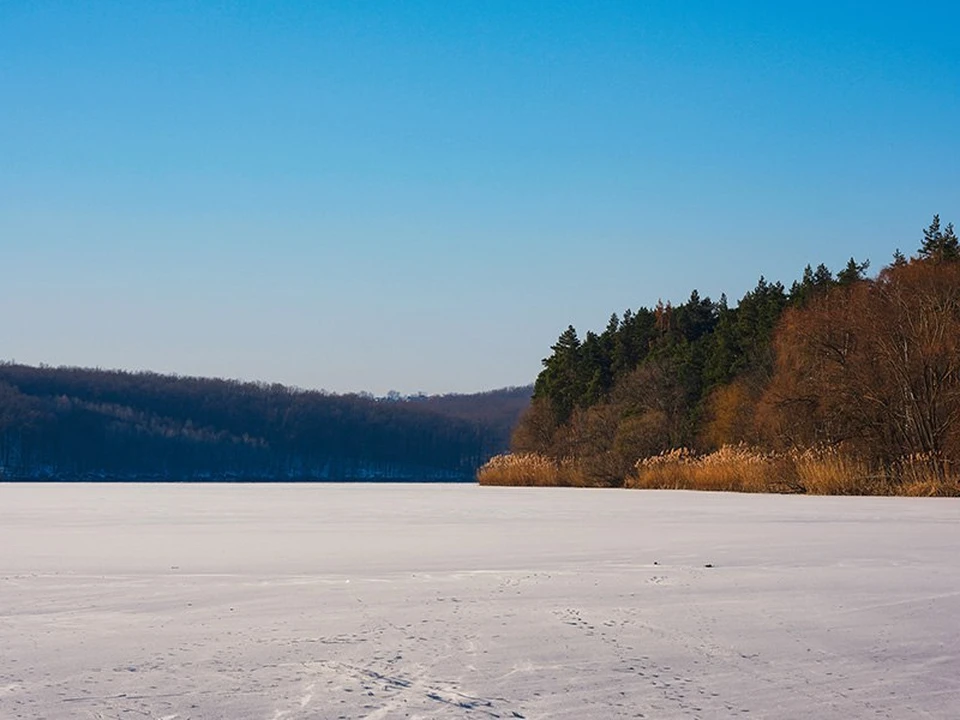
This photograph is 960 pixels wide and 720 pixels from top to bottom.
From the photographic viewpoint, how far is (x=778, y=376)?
23031 millimetres

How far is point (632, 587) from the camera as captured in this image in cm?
617

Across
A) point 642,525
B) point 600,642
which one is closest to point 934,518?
point 642,525

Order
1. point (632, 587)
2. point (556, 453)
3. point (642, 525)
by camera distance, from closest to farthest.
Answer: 1. point (632, 587)
2. point (642, 525)
3. point (556, 453)

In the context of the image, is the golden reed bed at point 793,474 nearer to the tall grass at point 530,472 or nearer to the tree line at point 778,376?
the tree line at point 778,376

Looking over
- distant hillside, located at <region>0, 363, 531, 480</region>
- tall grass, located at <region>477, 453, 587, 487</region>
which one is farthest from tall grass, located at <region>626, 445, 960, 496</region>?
distant hillside, located at <region>0, 363, 531, 480</region>

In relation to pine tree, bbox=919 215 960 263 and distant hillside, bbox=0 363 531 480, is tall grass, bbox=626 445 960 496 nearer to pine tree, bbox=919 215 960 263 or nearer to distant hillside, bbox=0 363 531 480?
pine tree, bbox=919 215 960 263

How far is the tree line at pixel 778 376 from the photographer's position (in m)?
20.6

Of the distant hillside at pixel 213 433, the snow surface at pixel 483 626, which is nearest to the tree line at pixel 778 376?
the snow surface at pixel 483 626

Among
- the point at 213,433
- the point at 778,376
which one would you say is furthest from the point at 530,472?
the point at 213,433

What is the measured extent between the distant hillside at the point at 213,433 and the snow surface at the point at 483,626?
7619 cm

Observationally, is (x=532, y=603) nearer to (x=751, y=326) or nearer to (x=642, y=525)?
(x=642, y=525)

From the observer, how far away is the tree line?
20.6m

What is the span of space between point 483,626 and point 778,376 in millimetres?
19263

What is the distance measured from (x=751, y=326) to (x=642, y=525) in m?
31.7
